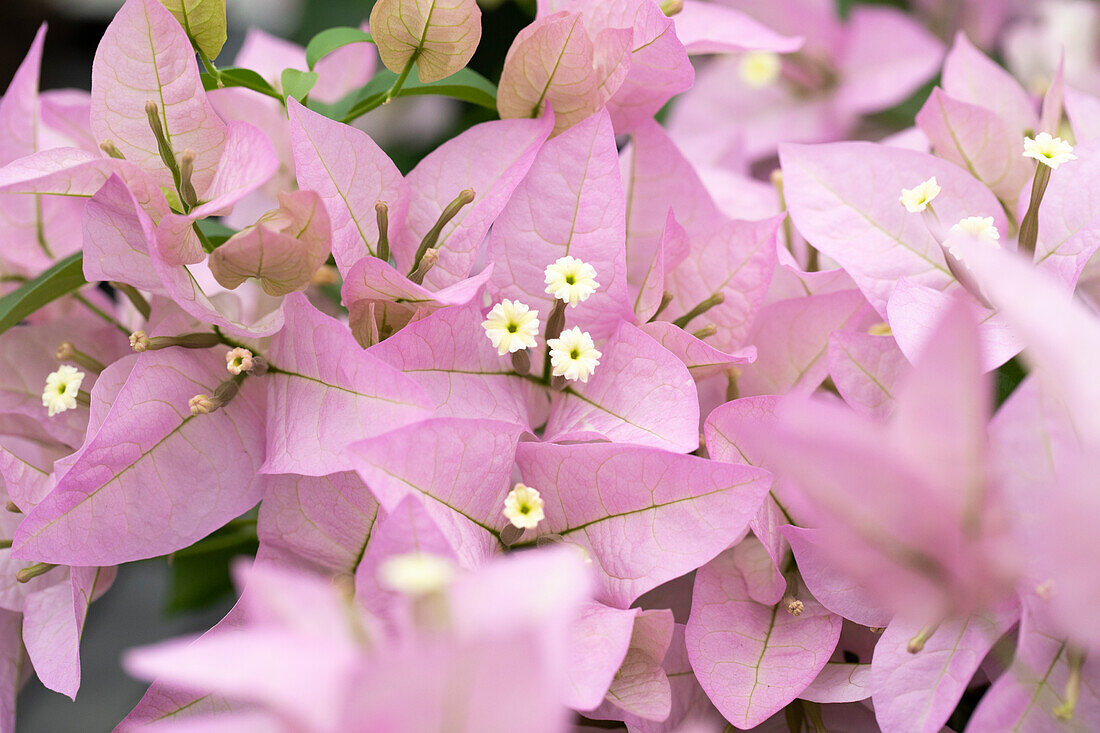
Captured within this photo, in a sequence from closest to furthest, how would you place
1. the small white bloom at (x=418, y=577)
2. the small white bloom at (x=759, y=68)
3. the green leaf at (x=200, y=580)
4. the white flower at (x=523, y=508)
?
the small white bloom at (x=418, y=577) → the white flower at (x=523, y=508) → the green leaf at (x=200, y=580) → the small white bloom at (x=759, y=68)

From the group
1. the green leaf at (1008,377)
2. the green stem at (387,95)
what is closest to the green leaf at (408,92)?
the green stem at (387,95)

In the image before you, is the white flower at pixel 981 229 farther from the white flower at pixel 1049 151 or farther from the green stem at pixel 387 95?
the green stem at pixel 387 95

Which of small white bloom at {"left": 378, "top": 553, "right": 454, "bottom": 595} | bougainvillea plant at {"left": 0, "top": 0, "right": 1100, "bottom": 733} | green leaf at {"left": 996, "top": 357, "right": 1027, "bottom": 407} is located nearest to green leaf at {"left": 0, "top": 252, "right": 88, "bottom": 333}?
bougainvillea plant at {"left": 0, "top": 0, "right": 1100, "bottom": 733}

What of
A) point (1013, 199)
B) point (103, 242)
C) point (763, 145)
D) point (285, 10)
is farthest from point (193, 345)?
point (285, 10)

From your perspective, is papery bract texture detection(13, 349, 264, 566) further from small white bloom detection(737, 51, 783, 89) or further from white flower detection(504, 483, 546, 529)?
small white bloom detection(737, 51, 783, 89)

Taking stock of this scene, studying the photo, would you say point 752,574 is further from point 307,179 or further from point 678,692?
point 307,179

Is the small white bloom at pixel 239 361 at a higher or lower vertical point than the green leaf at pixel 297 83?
lower

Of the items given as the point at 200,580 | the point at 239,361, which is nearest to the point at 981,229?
the point at 239,361

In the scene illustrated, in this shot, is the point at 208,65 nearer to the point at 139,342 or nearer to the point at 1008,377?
the point at 139,342
